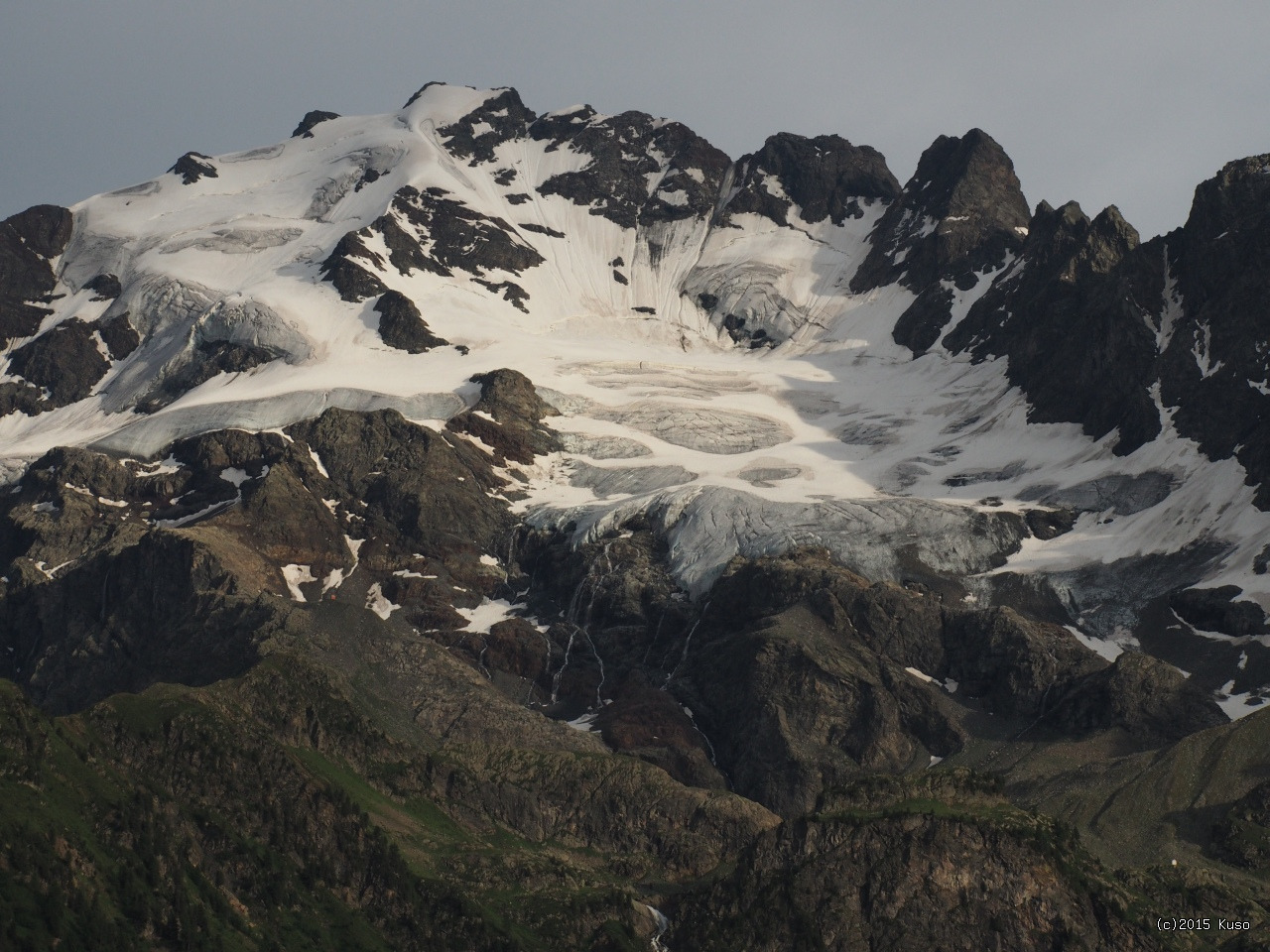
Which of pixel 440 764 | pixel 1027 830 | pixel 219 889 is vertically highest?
pixel 1027 830

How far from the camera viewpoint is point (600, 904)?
160875mm

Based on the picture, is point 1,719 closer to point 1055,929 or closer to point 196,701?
point 196,701

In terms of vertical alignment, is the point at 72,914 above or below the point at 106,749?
above

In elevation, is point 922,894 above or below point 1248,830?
above

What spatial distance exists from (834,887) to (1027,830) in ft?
51.6

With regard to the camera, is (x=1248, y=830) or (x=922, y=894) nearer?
(x=922, y=894)

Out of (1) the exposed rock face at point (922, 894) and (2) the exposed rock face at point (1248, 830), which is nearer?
(1) the exposed rock face at point (922, 894)

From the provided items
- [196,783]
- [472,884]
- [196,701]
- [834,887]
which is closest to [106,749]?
[196,783]

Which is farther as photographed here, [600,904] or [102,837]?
[600,904]

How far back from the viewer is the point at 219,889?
129125mm

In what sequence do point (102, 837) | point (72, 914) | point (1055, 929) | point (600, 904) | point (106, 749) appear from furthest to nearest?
point (600, 904), point (106, 749), point (1055, 929), point (102, 837), point (72, 914)

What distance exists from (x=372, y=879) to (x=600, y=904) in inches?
902

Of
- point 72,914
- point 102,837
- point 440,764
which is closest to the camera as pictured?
point 72,914

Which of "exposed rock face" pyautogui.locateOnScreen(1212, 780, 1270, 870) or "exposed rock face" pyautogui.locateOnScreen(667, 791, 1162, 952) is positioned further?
"exposed rock face" pyautogui.locateOnScreen(1212, 780, 1270, 870)
